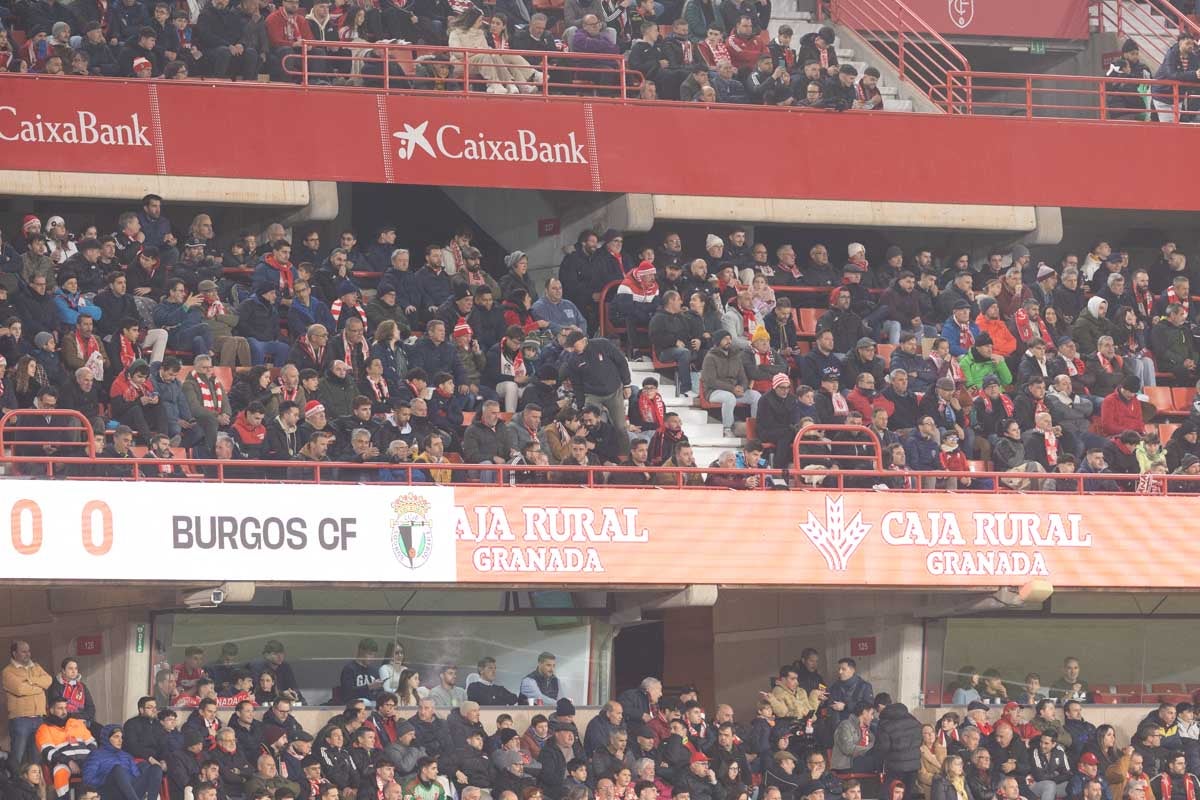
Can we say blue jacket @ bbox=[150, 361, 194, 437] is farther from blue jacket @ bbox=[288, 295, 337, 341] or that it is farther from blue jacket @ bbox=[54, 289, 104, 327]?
blue jacket @ bbox=[288, 295, 337, 341]

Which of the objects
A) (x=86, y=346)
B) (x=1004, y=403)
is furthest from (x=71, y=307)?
(x=1004, y=403)

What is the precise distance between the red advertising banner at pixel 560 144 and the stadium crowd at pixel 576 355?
94 cm

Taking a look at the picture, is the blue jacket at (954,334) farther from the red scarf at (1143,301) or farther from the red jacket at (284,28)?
the red jacket at (284,28)

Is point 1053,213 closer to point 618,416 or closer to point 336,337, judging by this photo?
point 618,416

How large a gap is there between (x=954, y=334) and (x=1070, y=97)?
7299 millimetres

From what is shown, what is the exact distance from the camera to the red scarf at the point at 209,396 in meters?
21.4

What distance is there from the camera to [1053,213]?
28.5 metres

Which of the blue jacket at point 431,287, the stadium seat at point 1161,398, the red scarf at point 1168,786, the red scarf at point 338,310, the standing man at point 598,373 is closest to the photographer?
the red scarf at point 1168,786

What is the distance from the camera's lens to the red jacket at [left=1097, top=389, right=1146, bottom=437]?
24.5 meters

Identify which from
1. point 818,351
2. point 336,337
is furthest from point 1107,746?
point 336,337

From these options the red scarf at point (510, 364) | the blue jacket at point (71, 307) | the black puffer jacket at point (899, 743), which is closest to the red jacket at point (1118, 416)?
the black puffer jacket at point (899, 743)

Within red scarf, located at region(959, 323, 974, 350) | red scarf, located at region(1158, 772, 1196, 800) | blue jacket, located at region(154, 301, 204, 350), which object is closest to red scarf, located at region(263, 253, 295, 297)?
blue jacket, located at region(154, 301, 204, 350)

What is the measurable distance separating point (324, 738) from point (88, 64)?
8.53 metres

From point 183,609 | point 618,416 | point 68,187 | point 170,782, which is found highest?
point 68,187
